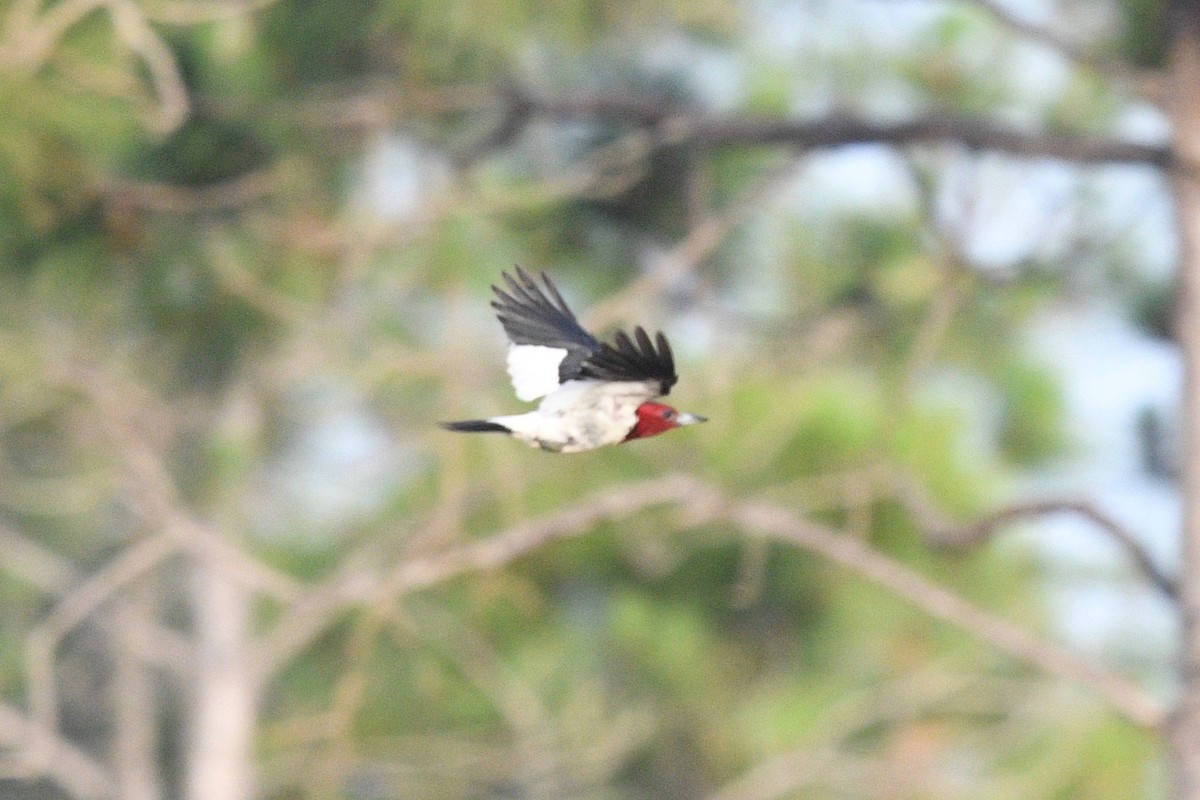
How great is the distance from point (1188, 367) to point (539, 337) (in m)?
1.99

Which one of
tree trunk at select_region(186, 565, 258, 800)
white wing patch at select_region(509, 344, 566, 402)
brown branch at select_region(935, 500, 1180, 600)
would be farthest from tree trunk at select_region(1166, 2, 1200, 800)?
tree trunk at select_region(186, 565, 258, 800)

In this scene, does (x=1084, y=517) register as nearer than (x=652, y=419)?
No

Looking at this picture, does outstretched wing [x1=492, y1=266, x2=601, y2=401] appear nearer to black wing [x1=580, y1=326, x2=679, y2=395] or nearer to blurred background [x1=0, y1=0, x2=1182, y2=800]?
black wing [x1=580, y1=326, x2=679, y2=395]

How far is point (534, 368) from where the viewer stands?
2.06 metres

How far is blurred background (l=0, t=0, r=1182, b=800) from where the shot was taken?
154 inches

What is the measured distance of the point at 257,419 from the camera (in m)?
5.83

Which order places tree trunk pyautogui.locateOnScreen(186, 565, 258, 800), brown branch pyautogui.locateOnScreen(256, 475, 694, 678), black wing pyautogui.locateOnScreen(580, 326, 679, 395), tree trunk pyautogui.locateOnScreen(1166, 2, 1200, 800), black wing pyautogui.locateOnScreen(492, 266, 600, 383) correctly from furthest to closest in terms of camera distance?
tree trunk pyautogui.locateOnScreen(186, 565, 258, 800)
tree trunk pyautogui.locateOnScreen(1166, 2, 1200, 800)
brown branch pyautogui.locateOnScreen(256, 475, 694, 678)
black wing pyautogui.locateOnScreen(492, 266, 600, 383)
black wing pyautogui.locateOnScreen(580, 326, 679, 395)

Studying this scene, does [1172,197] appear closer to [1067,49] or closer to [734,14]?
[1067,49]

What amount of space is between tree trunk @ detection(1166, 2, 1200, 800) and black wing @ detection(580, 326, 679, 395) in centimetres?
199

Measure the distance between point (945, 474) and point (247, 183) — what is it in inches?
70.9

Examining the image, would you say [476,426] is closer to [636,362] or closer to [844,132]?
[636,362]

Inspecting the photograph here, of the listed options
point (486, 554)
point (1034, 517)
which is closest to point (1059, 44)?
point (1034, 517)

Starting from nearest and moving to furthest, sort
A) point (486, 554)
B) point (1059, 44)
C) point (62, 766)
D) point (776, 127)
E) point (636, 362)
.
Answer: point (636, 362) < point (486, 554) < point (1059, 44) < point (776, 127) < point (62, 766)

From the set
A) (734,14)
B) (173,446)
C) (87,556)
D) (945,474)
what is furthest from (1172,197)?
(87,556)
